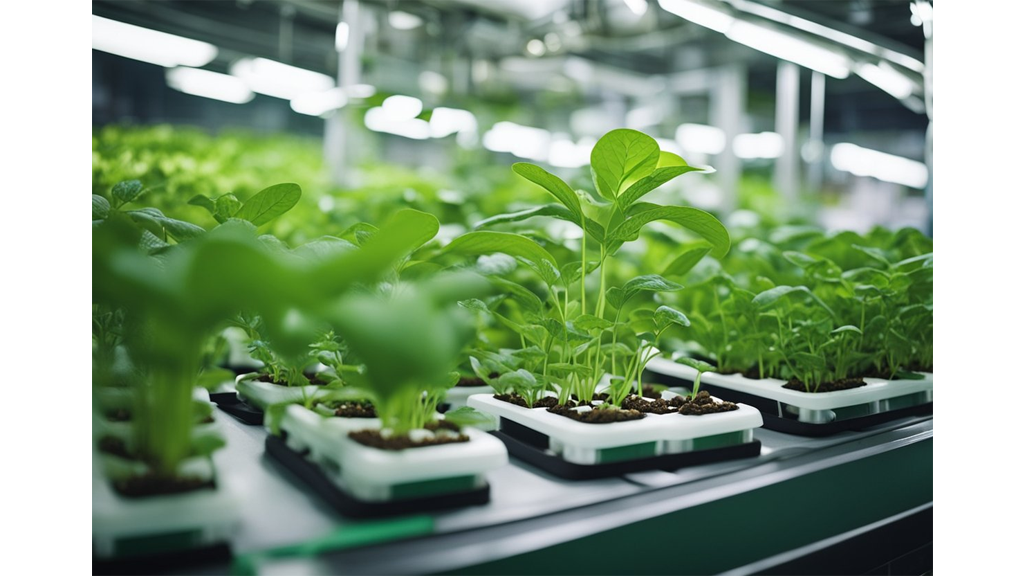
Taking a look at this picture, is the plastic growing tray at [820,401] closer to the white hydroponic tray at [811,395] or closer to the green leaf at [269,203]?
the white hydroponic tray at [811,395]

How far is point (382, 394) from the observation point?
46 centimetres

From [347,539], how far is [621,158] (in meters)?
0.49

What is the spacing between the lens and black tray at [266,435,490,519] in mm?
523

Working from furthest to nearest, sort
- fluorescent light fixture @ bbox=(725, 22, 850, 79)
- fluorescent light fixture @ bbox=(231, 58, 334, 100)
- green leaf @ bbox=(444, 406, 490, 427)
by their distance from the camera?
1. fluorescent light fixture @ bbox=(231, 58, 334, 100)
2. fluorescent light fixture @ bbox=(725, 22, 850, 79)
3. green leaf @ bbox=(444, 406, 490, 427)

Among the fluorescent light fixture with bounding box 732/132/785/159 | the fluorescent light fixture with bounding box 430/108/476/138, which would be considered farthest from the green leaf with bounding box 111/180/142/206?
the fluorescent light fixture with bounding box 732/132/785/159

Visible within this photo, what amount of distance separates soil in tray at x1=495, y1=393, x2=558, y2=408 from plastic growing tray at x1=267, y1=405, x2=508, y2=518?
19 cm

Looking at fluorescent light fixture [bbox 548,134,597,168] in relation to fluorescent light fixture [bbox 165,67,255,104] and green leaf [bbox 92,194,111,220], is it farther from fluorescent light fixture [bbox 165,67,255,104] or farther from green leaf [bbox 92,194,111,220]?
green leaf [bbox 92,194,111,220]

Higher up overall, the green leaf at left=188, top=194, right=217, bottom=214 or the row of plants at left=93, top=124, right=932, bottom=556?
the green leaf at left=188, top=194, right=217, bottom=214

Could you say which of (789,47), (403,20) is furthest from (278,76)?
(789,47)

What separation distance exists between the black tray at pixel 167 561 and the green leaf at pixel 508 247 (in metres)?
0.35

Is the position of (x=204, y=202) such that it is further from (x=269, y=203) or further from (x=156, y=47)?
(x=156, y=47)

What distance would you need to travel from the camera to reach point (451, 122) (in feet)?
8.43

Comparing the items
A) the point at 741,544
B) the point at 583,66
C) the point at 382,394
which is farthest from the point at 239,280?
the point at 583,66
